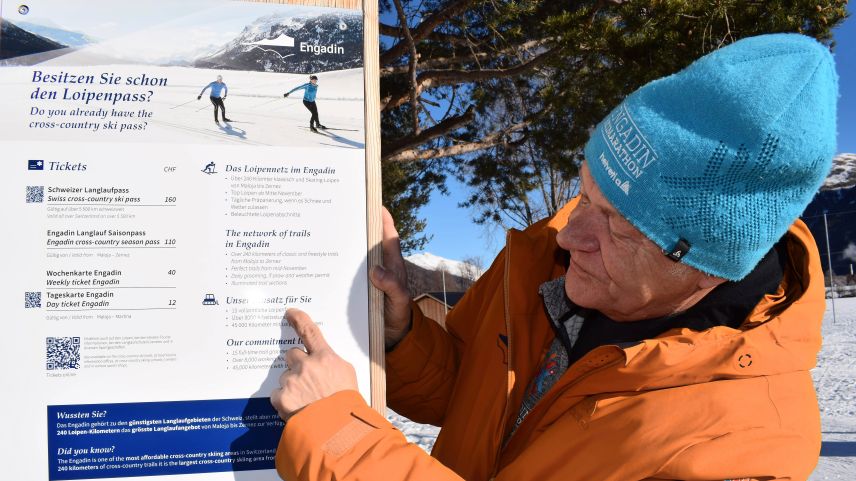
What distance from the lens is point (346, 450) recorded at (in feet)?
3.90

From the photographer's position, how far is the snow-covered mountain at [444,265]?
1336 inches

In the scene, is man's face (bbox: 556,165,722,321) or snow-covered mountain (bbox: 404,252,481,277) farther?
snow-covered mountain (bbox: 404,252,481,277)

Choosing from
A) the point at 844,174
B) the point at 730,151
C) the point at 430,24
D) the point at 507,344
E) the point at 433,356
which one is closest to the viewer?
the point at 730,151

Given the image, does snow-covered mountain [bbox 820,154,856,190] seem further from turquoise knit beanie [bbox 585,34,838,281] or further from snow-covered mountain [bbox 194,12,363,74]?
snow-covered mountain [bbox 194,12,363,74]

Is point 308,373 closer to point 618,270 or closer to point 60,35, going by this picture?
point 618,270

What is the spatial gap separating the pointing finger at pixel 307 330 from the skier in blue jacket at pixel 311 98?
0.42 meters

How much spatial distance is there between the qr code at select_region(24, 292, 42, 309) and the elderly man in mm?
512

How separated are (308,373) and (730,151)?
3.07 feet

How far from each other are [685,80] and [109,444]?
139 centimetres

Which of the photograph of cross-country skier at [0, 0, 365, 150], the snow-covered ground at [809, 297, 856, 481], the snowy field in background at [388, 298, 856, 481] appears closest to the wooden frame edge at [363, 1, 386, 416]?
the photograph of cross-country skier at [0, 0, 365, 150]

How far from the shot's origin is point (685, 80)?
49.2 inches

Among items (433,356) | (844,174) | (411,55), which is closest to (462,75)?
(411,55)

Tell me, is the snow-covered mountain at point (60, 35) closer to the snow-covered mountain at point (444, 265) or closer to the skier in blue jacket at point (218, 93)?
the skier in blue jacket at point (218, 93)

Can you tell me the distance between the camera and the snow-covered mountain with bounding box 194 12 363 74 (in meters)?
1.42
